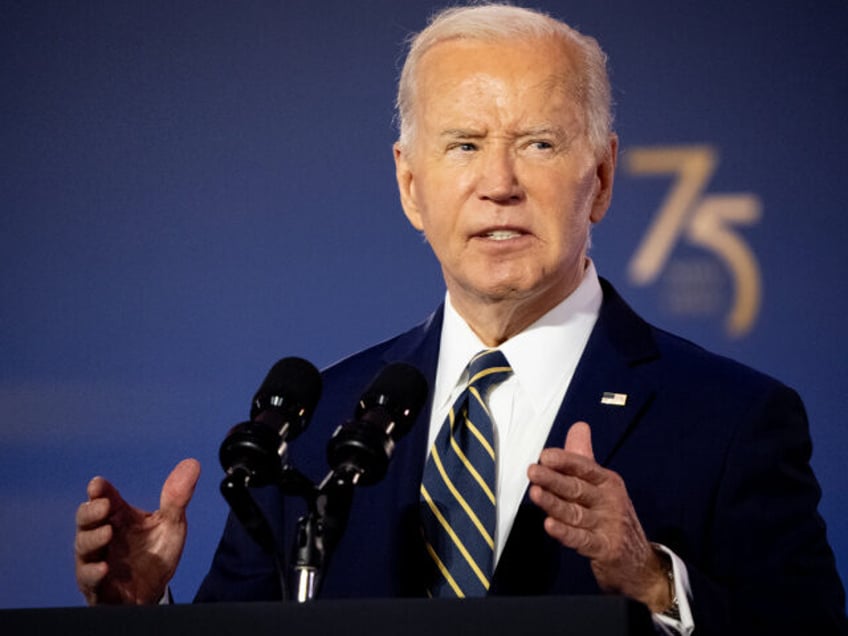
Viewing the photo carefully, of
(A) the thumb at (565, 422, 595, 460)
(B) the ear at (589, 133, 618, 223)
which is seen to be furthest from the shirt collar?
(A) the thumb at (565, 422, 595, 460)

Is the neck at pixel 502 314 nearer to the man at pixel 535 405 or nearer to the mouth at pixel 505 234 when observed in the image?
the man at pixel 535 405

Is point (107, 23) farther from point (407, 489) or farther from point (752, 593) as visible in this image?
point (752, 593)

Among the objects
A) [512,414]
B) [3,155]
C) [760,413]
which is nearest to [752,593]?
[760,413]

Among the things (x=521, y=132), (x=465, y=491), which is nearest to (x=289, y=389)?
(x=465, y=491)

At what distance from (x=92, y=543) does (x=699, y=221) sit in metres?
1.64

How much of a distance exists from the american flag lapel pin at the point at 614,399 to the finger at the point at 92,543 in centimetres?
81

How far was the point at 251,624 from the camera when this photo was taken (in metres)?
1.33

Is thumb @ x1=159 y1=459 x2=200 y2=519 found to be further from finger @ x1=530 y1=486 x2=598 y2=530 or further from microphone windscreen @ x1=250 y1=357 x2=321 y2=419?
finger @ x1=530 y1=486 x2=598 y2=530

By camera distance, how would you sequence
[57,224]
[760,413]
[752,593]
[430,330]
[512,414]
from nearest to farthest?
[752,593] → [760,413] → [512,414] → [430,330] → [57,224]

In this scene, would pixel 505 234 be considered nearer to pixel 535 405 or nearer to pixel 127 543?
pixel 535 405

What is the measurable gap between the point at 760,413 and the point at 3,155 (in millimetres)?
2115

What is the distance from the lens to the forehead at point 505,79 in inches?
89.1

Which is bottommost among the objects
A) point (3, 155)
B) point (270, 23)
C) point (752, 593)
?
point (752, 593)

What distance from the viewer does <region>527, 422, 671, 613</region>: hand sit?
1.58 metres
